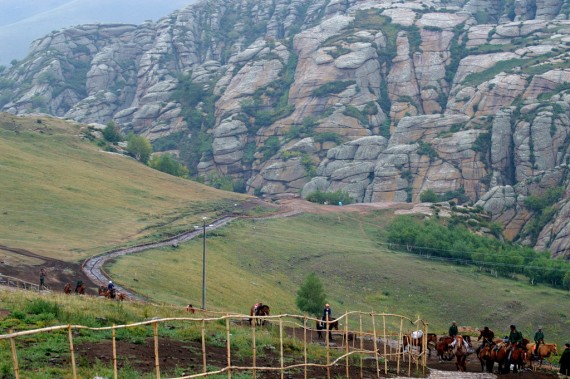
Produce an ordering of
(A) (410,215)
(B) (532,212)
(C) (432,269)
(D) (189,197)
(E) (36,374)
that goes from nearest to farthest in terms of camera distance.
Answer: (E) (36,374), (C) (432,269), (D) (189,197), (A) (410,215), (B) (532,212)

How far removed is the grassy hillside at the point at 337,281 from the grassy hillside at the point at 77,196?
324 inches

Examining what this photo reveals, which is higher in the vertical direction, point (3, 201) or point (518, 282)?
point (3, 201)

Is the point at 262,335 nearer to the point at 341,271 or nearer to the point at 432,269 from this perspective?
the point at 341,271

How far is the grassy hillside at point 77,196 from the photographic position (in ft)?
306

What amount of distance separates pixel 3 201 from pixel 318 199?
3231 inches

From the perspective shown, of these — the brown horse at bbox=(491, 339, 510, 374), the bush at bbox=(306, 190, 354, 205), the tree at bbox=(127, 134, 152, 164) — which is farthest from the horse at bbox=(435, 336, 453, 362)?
the tree at bbox=(127, 134, 152, 164)

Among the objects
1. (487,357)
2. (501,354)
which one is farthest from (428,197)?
(501,354)

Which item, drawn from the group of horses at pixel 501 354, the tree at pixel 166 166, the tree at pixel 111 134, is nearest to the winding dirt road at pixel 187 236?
the group of horses at pixel 501 354

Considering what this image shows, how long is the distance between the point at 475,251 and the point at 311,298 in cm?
5075

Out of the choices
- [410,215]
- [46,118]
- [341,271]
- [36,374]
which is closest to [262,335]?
[36,374]

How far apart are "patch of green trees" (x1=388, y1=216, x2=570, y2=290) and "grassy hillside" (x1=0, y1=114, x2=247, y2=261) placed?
1150 inches

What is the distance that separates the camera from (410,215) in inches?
5876

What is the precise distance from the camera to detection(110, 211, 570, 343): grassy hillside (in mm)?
80062

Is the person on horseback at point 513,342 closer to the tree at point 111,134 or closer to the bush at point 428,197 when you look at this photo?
the bush at point 428,197
